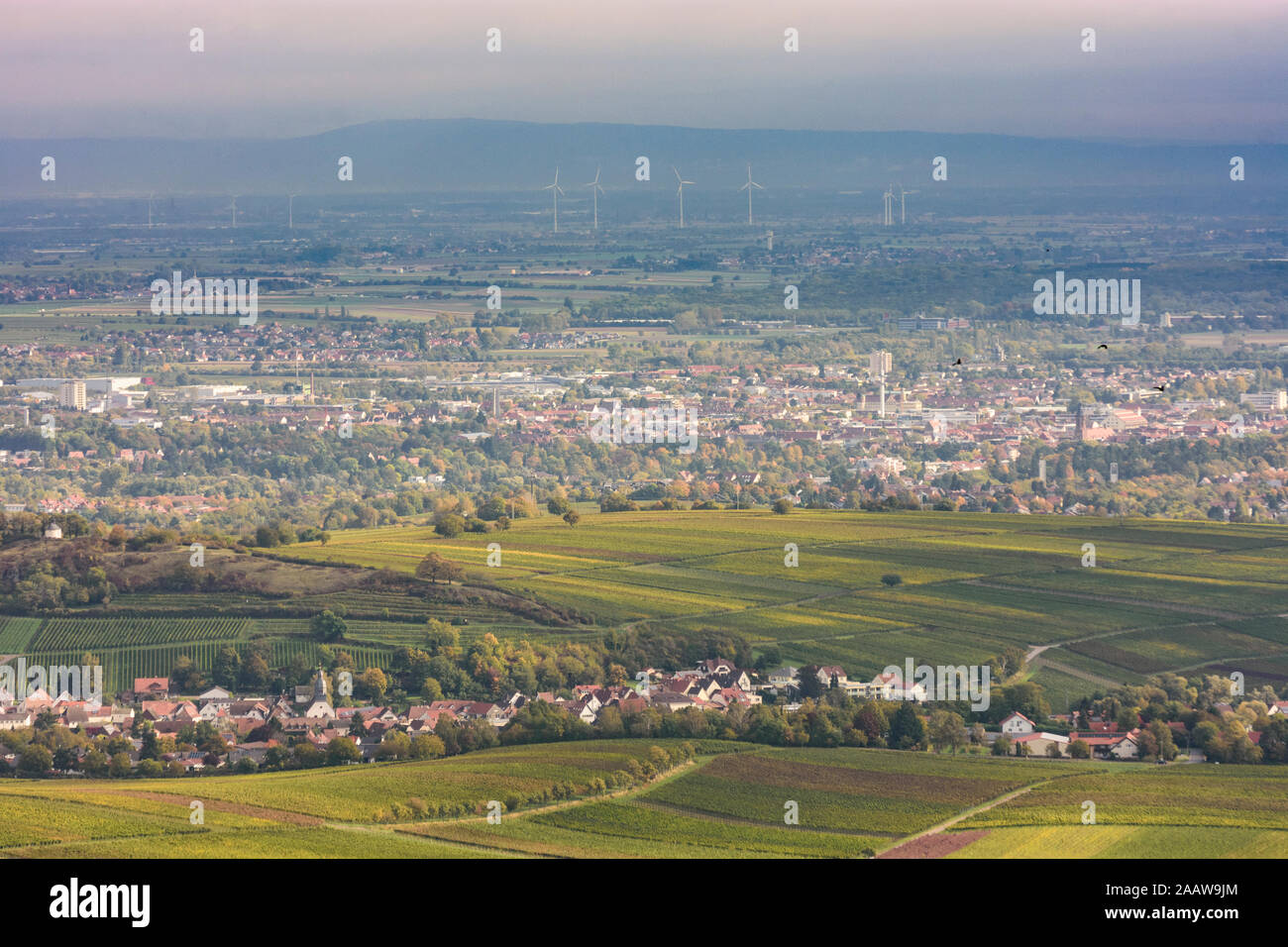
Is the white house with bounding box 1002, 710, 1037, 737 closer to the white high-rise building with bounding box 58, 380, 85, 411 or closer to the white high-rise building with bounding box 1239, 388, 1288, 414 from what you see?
the white high-rise building with bounding box 1239, 388, 1288, 414

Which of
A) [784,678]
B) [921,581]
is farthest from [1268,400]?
[784,678]

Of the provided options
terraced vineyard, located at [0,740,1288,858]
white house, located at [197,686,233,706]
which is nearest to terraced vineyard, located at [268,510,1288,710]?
terraced vineyard, located at [0,740,1288,858]

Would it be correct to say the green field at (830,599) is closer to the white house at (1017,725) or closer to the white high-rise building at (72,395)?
the white house at (1017,725)

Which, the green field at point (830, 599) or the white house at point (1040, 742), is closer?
the white house at point (1040, 742)

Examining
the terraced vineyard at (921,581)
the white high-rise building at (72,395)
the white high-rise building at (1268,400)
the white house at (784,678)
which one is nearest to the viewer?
the white house at (784,678)

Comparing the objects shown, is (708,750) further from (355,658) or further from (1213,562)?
(1213,562)

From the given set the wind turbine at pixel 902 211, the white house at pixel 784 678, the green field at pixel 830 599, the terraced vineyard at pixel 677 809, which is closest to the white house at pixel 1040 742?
the terraced vineyard at pixel 677 809

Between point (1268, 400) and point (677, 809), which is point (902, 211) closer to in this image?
point (1268, 400)
